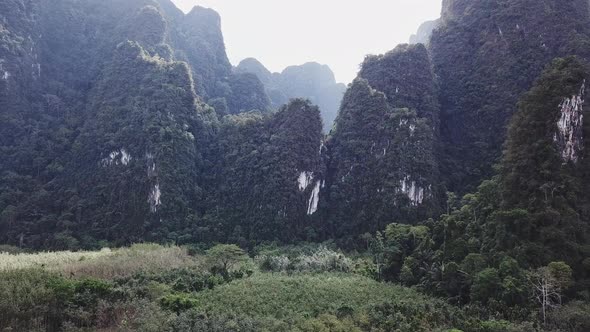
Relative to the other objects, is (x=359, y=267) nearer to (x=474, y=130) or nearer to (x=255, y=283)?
(x=255, y=283)

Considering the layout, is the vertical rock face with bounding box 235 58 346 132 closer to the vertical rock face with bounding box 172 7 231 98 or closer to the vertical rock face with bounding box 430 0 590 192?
the vertical rock face with bounding box 172 7 231 98

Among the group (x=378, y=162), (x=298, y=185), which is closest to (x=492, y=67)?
(x=378, y=162)

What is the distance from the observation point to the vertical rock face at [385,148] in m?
45.6

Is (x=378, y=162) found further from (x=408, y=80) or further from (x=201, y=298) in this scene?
(x=201, y=298)

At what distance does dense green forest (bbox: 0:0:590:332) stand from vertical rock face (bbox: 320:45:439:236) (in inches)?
8.5

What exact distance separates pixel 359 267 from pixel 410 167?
14.7 m

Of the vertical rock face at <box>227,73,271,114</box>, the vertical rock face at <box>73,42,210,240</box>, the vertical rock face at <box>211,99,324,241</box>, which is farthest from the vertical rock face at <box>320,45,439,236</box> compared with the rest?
the vertical rock face at <box>227,73,271,114</box>

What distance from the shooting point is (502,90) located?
49938mm

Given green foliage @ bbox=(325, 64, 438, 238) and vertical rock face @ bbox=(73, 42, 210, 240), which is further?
vertical rock face @ bbox=(73, 42, 210, 240)

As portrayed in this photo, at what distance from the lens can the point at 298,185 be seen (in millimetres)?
48875

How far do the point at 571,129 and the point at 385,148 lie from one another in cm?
1967

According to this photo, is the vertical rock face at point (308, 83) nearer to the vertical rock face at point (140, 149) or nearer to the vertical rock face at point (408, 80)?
the vertical rock face at point (408, 80)

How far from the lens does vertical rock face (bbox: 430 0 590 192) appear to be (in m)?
48.0


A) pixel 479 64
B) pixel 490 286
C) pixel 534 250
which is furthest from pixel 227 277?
pixel 479 64
